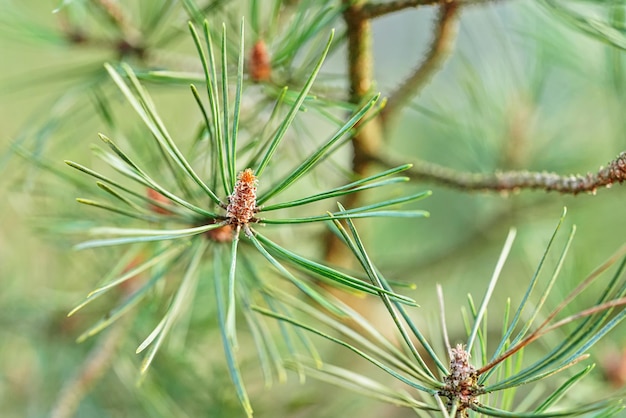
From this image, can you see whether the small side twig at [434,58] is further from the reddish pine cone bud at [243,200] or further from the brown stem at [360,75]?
the reddish pine cone bud at [243,200]

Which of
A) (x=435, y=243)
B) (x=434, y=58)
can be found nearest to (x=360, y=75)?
(x=434, y=58)

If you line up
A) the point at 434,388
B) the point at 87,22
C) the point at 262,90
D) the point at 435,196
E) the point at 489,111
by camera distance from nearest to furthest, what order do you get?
the point at 434,388 → the point at 262,90 → the point at 87,22 → the point at 489,111 → the point at 435,196

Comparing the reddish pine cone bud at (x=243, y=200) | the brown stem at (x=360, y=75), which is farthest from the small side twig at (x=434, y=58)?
the reddish pine cone bud at (x=243, y=200)

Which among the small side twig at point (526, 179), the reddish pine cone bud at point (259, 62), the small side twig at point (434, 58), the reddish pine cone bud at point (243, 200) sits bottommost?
the reddish pine cone bud at point (243, 200)

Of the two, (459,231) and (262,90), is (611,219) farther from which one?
(262,90)

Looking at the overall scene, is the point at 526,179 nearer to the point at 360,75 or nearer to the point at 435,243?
the point at 360,75

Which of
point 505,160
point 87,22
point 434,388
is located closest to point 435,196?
point 505,160
